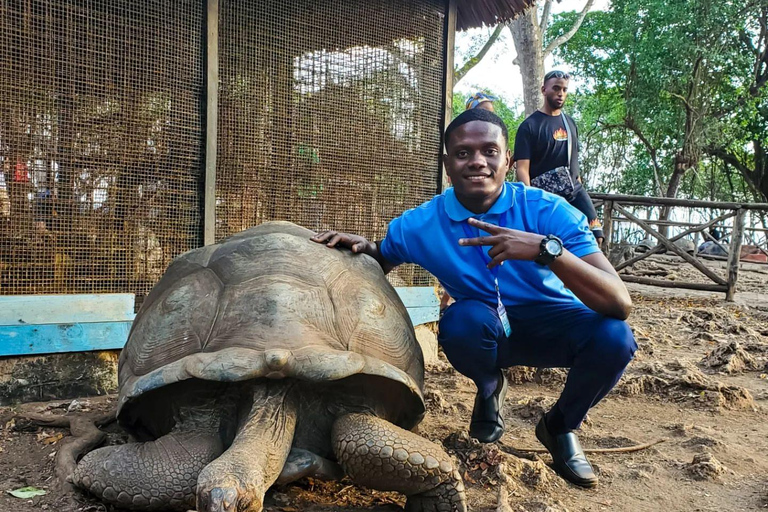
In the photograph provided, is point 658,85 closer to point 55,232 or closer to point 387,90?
point 387,90

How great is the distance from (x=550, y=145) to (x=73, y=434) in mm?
3186

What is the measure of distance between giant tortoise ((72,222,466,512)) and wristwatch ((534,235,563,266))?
2.15 feet

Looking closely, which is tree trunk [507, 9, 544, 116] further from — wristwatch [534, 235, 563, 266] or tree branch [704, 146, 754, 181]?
tree branch [704, 146, 754, 181]

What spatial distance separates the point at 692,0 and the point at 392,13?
12.3 metres

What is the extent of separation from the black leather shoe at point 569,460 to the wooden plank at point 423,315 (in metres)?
1.94

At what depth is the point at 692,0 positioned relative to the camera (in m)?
13.9

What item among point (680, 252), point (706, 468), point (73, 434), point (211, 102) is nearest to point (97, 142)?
point (211, 102)

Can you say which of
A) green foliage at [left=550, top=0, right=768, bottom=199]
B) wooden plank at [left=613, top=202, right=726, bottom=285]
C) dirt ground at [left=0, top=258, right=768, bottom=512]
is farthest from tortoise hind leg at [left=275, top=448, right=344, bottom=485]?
green foliage at [left=550, top=0, right=768, bottom=199]

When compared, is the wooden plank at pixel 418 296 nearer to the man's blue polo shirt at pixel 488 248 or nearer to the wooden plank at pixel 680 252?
the man's blue polo shirt at pixel 488 248

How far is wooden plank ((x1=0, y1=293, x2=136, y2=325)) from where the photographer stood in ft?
10.7

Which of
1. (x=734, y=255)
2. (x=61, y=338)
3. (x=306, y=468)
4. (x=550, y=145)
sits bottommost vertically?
(x=306, y=468)

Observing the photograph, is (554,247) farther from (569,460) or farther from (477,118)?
(569,460)

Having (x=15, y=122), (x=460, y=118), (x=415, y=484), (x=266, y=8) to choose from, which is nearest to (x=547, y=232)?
(x=460, y=118)

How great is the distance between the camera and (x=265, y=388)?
2.12m
